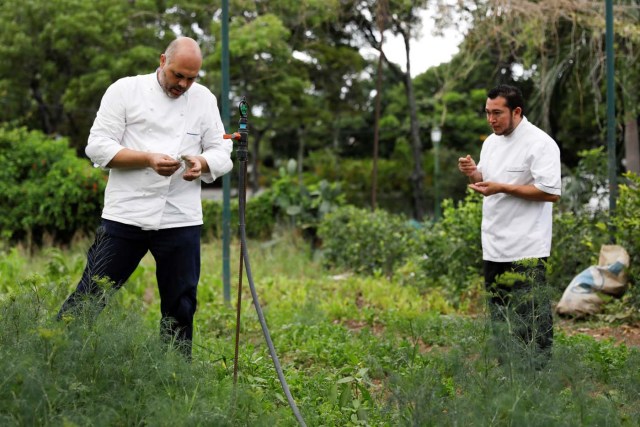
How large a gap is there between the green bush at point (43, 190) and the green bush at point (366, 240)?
390 cm

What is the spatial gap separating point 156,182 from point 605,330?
4.08 meters

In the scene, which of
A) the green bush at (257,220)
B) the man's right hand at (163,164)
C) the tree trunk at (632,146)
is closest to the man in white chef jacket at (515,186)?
the man's right hand at (163,164)

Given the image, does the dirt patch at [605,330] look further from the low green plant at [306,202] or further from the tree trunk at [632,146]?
the tree trunk at [632,146]

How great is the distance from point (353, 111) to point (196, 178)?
24.5 meters

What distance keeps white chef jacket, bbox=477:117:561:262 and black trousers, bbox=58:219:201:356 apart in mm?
1662

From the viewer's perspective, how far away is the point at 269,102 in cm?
2228

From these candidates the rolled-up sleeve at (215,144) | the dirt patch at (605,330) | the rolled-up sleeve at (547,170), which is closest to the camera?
the rolled-up sleeve at (215,144)

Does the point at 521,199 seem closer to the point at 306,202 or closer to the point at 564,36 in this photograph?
the point at 306,202

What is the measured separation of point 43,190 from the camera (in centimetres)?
1195

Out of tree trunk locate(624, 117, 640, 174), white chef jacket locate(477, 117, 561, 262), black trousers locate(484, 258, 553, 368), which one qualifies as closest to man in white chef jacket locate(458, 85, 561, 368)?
white chef jacket locate(477, 117, 561, 262)

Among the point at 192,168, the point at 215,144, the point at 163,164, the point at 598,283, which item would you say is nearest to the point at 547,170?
the point at 215,144

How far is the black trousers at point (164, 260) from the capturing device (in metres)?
3.91

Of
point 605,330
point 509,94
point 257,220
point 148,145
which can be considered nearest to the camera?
point 148,145

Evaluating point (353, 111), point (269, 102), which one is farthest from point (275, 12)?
point (353, 111)
